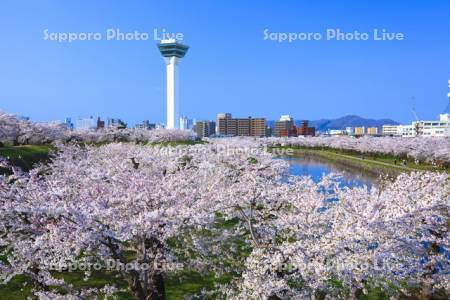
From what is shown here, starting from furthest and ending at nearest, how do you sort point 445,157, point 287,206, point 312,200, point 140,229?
1. point 445,157
2. point 287,206
3. point 312,200
4. point 140,229

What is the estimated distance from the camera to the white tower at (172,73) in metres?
151

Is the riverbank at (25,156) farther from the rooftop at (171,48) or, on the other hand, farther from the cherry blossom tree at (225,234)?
the rooftop at (171,48)

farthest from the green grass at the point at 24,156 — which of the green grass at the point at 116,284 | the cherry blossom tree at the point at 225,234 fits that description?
the cherry blossom tree at the point at 225,234

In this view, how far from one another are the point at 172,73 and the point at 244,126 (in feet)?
177

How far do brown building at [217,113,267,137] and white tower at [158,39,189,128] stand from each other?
4712 centimetres

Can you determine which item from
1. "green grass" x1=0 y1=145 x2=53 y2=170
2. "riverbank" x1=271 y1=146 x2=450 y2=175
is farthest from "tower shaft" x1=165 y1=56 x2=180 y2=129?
"green grass" x1=0 y1=145 x2=53 y2=170

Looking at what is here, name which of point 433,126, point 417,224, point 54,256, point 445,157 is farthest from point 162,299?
point 433,126

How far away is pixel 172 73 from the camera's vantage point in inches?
5969

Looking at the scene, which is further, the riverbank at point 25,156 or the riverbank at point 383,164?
the riverbank at point 383,164

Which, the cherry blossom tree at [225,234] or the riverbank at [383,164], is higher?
the cherry blossom tree at [225,234]

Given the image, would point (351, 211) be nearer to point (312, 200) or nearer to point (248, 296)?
point (312, 200)

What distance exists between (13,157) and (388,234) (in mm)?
35328

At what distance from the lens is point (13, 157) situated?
36.8 m

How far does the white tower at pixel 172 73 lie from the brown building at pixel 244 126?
47124mm
